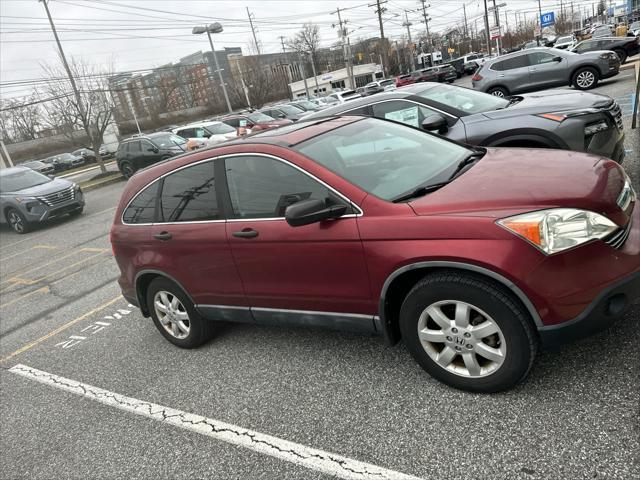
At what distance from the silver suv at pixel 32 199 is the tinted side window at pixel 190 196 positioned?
10666 millimetres

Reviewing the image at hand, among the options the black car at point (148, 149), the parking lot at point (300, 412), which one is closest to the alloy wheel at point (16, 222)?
the black car at point (148, 149)

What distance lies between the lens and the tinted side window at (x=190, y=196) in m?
3.68

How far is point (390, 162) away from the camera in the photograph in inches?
133

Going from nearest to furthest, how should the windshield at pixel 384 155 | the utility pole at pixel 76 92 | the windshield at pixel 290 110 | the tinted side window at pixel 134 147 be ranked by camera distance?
the windshield at pixel 384 155 → the tinted side window at pixel 134 147 → the utility pole at pixel 76 92 → the windshield at pixel 290 110

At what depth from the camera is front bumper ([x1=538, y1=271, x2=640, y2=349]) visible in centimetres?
240

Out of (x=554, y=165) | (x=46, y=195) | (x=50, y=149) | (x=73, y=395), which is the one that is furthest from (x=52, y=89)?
(x=50, y=149)

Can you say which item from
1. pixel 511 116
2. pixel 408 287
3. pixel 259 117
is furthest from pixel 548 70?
pixel 408 287

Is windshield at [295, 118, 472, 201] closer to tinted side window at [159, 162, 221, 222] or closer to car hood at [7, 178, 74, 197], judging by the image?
Result: tinted side window at [159, 162, 221, 222]

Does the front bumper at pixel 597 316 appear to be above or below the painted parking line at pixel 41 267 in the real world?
above

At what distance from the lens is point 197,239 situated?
3.72 m

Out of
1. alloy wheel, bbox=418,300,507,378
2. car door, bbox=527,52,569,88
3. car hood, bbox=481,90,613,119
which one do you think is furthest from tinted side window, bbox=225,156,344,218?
car door, bbox=527,52,569,88

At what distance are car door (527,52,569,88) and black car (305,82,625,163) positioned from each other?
31.0ft

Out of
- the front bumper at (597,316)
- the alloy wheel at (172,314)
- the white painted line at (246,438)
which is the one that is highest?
the front bumper at (597,316)

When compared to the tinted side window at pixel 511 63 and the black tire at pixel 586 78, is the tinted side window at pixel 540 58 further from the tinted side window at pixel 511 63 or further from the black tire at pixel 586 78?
the black tire at pixel 586 78
